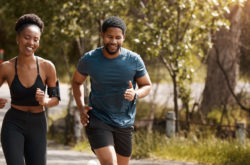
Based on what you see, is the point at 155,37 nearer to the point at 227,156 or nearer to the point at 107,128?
the point at 227,156

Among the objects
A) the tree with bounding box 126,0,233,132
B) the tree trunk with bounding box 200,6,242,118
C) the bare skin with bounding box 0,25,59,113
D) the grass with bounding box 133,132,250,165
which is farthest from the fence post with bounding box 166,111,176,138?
the bare skin with bounding box 0,25,59,113

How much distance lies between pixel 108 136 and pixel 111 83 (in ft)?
1.54

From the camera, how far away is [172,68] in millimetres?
8969

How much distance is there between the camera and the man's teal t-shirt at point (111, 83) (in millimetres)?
4340

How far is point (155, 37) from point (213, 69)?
179 inches

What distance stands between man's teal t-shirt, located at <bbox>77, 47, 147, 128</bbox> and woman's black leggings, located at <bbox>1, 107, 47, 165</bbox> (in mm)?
578

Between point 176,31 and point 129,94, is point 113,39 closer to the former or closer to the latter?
point 129,94

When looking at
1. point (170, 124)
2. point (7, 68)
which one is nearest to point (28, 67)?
point (7, 68)

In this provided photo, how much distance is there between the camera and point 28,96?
160 inches

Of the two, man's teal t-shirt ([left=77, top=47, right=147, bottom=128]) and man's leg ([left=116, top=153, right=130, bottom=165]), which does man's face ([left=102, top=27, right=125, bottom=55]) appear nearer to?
man's teal t-shirt ([left=77, top=47, right=147, bottom=128])

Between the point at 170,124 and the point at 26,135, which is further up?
the point at 26,135

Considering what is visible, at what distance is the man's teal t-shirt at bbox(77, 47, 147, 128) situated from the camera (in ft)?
14.2

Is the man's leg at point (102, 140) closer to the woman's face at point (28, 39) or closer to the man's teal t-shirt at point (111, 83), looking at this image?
the man's teal t-shirt at point (111, 83)

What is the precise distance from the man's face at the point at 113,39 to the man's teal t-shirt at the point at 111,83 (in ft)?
0.40
